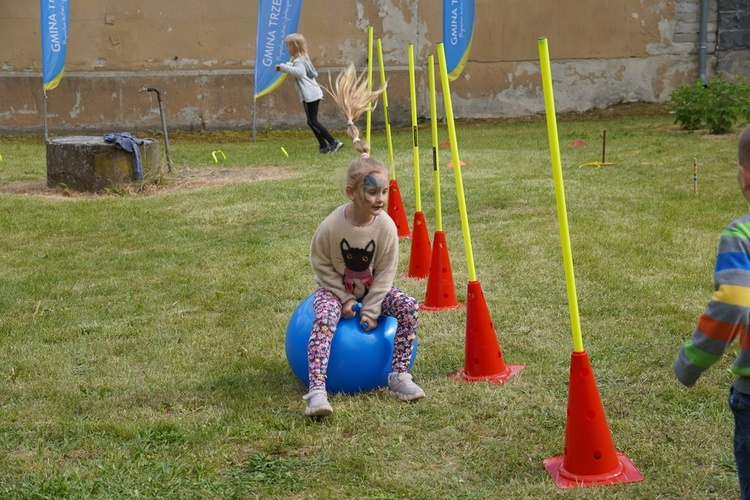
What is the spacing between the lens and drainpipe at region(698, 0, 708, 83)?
18.0 meters

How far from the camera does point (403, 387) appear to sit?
4336mm

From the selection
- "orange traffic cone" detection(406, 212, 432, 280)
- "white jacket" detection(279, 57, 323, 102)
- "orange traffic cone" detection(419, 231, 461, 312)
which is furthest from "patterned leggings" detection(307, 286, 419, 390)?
"white jacket" detection(279, 57, 323, 102)

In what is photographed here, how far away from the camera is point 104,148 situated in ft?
35.7

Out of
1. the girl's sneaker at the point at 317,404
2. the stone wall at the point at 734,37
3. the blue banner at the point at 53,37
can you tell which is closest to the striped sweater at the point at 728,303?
the girl's sneaker at the point at 317,404

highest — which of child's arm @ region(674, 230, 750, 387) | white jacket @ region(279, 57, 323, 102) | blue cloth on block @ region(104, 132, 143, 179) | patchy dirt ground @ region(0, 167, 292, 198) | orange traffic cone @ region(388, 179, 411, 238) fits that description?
white jacket @ region(279, 57, 323, 102)

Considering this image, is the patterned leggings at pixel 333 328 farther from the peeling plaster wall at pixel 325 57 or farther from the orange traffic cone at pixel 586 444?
the peeling plaster wall at pixel 325 57

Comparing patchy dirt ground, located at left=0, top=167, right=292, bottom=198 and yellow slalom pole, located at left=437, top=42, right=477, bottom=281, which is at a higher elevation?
yellow slalom pole, located at left=437, top=42, right=477, bottom=281

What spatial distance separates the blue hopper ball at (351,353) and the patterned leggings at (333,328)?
39 mm

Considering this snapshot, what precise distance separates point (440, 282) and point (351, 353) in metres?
1.56

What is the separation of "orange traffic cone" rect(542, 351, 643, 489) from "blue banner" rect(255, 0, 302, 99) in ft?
43.2

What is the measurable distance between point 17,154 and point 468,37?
24.4 ft

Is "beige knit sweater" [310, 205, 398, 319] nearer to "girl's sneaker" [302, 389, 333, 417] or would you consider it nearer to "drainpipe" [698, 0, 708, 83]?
"girl's sneaker" [302, 389, 333, 417]

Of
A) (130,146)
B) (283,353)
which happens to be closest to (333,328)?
(283,353)

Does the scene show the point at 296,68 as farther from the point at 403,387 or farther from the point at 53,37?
the point at 403,387
